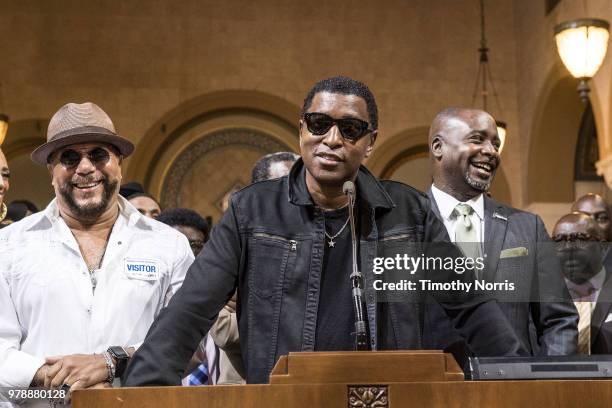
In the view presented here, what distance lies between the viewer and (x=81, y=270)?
338 cm

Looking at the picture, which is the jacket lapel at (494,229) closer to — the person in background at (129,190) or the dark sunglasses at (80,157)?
the dark sunglasses at (80,157)

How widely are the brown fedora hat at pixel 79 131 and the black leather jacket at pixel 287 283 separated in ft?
2.40

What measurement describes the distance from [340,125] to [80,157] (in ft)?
3.42

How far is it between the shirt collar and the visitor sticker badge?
47.1 inches

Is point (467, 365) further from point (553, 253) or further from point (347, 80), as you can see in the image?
point (553, 253)

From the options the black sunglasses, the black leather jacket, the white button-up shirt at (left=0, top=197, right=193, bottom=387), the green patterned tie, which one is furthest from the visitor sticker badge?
the green patterned tie

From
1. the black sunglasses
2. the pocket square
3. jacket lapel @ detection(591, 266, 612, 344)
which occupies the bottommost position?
jacket lapel @ detection(591, 266, 612, 344)

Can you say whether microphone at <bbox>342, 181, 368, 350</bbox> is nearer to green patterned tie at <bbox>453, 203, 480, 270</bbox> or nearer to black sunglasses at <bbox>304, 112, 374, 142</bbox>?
black sunglasses at <bbox>304, 112, 374, 142</bbox>

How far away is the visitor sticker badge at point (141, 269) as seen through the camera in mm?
3396

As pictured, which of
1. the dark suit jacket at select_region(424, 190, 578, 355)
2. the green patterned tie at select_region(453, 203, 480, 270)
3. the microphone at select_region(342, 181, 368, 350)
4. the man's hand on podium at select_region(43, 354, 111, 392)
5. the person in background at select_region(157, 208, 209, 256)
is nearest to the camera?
the microphone at select_region(342, 181, 368, 350)

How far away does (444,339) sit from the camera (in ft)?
10.3

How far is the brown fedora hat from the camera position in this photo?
347cm

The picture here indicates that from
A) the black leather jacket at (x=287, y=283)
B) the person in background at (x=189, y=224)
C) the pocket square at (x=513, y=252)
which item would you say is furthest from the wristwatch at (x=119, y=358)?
the person in background at (x=189, y=224)

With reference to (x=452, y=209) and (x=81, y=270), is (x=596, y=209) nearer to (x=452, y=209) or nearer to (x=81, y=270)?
(x=452, y=209)
